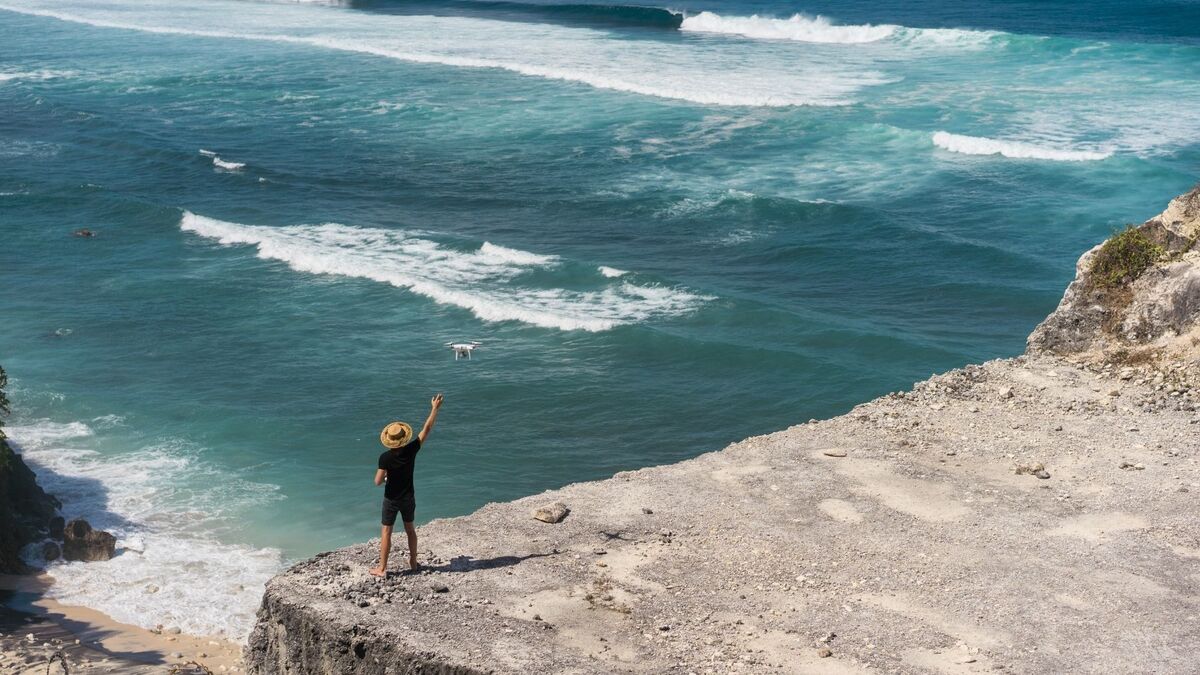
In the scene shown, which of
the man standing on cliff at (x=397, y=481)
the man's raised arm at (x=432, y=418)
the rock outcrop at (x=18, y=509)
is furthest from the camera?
the rock outcrop at (x=18, y=509)

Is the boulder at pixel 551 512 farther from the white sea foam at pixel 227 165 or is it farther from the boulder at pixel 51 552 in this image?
the white sea foam at pixel 227 165

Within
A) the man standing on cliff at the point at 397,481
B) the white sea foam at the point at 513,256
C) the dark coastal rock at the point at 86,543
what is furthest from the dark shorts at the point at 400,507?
the white sea foam at the point at 513,256

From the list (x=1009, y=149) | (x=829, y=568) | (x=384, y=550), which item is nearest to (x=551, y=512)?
(x=384, y=550)

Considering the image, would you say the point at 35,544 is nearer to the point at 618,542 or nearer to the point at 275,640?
the point at 275,640

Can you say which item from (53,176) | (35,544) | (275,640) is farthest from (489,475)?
(53,176)

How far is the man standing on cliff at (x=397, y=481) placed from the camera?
1443 centimetres

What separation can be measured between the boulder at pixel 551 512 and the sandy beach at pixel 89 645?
6.77 meters

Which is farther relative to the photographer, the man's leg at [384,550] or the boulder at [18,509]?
the boulder at [18,509]

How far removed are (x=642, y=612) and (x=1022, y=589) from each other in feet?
13.5

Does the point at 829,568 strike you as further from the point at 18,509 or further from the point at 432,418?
the point at 18,509

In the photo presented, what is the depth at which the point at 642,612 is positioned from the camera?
14023 millimetres

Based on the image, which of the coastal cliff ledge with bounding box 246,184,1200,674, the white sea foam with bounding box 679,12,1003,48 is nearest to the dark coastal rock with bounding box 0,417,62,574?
the coastal cliff ledge with bounding box 246,184,1200,674

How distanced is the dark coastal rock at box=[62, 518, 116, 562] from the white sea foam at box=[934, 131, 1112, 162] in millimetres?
33885

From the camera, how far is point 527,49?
233 ft
